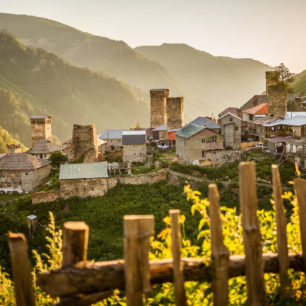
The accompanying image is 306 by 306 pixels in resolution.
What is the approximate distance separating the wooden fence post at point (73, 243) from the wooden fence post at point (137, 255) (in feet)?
1.56

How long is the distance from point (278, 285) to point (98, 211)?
2098 cm

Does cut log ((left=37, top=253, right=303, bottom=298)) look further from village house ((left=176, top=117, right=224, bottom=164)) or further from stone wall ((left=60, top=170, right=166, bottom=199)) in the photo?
village house ((left=176, top=117, right=224, bottom=164))

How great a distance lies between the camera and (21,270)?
3.28 metres

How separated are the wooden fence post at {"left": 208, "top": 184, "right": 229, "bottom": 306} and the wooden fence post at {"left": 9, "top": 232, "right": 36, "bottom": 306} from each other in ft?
6.63

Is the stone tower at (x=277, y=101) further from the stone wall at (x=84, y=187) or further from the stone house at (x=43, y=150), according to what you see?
the stone house at (x=43, y=150)

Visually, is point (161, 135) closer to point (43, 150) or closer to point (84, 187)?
point (43, 150)

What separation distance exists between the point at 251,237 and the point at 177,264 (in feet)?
2.96

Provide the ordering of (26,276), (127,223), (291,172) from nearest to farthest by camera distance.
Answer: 1. (127,223)
2. (26,276)
3. (291,172)

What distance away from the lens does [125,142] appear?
33.3 metres

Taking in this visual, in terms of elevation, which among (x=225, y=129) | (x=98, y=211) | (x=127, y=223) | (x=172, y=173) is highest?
(x=225, y=129)

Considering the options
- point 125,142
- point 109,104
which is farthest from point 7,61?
point 125,142

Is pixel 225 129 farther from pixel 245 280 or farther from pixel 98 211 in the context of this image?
pixel 245 280

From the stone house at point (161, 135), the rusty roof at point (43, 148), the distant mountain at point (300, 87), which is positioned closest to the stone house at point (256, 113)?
the stone house at point (161, 135)

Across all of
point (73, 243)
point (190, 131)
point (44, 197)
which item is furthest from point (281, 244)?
point (190, 131)
